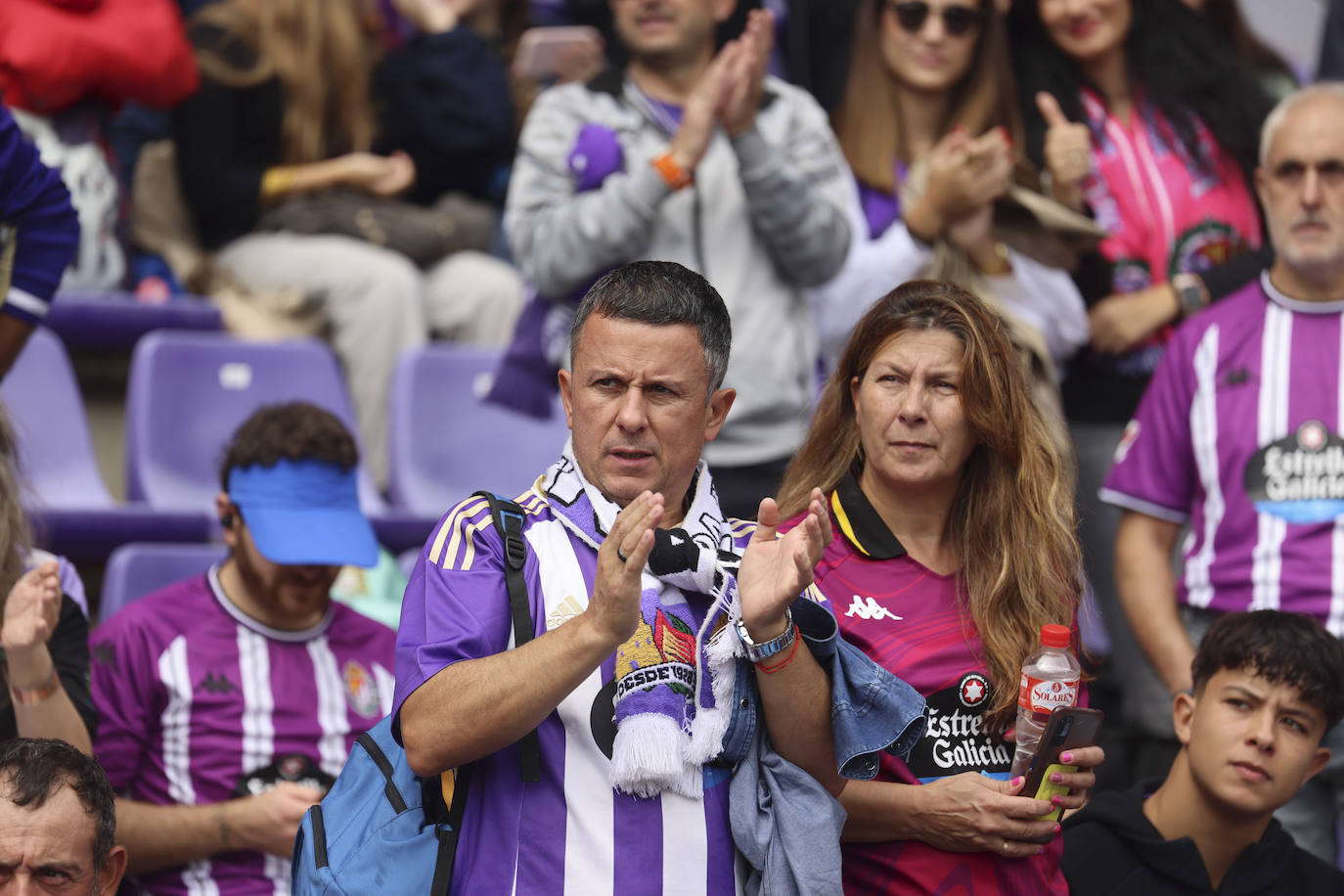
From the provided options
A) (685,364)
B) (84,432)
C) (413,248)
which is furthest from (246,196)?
(685,364)

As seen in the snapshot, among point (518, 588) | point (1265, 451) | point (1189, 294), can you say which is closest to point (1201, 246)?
point (1189, 294)

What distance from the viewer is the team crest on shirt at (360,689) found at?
3900 millimetres

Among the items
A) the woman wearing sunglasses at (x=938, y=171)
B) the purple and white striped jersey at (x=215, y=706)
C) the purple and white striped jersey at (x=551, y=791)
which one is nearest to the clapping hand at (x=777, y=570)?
the purple and white striped jersey at (x=551, y=791)

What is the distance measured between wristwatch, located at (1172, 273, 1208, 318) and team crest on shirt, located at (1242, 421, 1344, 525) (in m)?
0.95

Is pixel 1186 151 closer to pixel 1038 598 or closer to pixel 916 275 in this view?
pixel 916 275

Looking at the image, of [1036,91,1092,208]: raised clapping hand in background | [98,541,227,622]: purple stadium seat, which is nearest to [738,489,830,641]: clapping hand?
[98,541,227,622]: purple stadium seat

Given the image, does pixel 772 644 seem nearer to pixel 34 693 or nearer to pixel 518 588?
pixel 518 588

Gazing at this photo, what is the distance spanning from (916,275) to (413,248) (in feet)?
7.14

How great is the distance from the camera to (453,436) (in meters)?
6.10

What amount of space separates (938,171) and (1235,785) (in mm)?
1940

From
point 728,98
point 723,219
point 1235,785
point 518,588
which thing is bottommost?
point 1235,785

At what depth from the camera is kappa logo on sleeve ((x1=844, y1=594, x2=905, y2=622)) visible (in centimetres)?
293

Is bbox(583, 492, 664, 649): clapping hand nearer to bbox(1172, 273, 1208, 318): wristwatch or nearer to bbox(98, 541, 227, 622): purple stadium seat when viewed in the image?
bbox(98, 541, 227, 622): purple stadium seat

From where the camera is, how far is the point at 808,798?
102 inches
